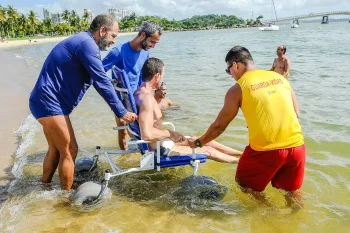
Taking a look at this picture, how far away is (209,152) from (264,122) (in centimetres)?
159

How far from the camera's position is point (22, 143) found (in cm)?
702

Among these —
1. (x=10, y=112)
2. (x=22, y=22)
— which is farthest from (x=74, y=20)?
(x=10, y=112)

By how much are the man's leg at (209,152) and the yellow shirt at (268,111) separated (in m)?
1.38

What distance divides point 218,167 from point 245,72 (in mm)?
2296

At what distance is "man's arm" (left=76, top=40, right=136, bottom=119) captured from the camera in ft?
12.7

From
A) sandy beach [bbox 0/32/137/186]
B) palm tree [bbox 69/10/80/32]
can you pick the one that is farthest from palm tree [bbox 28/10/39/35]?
sandy beach [bbox 0/32/137/186]

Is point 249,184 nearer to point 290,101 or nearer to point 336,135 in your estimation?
point 290,101

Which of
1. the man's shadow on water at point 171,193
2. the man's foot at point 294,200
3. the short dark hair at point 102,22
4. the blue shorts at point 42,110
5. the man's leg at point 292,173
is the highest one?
the short dark hair at point 102,22

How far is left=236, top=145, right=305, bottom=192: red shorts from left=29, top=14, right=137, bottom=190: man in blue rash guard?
1400 millimetres

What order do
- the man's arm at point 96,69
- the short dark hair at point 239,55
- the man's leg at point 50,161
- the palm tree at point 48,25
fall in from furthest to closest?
the palm tree at point 48,25
the man's leg at point 50,161
the man's arm at point 96,69
the short dark hair at point 239,55

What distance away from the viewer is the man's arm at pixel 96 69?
387 centimetres

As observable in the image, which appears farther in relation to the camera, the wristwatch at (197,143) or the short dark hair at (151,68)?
the short dark hair at (151,68)

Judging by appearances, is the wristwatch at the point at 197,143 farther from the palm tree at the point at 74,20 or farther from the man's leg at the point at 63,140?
the palm tree at the point at 74,20

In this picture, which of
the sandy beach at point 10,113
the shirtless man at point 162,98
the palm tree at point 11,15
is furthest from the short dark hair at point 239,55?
the palm tree at point 11,15
